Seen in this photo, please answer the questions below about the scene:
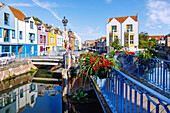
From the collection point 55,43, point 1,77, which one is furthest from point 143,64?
point 55,43

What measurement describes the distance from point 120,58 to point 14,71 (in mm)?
12448

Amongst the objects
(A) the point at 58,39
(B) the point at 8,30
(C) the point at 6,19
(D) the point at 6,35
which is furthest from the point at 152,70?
(A) the point at 58,39

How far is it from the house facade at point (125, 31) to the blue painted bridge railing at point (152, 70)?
82.5ft

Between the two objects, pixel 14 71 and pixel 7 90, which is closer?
pixel 7 90

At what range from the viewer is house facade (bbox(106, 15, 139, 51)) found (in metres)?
31.0

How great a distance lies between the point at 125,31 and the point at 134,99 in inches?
1230

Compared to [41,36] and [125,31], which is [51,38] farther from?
[125,31]

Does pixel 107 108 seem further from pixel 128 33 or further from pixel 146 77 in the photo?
pixel 128 33

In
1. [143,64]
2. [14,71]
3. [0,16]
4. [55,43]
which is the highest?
[0,16]

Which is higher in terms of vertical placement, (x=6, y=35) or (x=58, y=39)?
(x=58, y=39)

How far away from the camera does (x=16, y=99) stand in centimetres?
866

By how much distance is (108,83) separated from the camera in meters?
4.05

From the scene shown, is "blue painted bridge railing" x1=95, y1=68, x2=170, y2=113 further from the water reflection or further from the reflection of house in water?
the reflection of house in water

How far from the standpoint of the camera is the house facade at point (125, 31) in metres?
31.0
